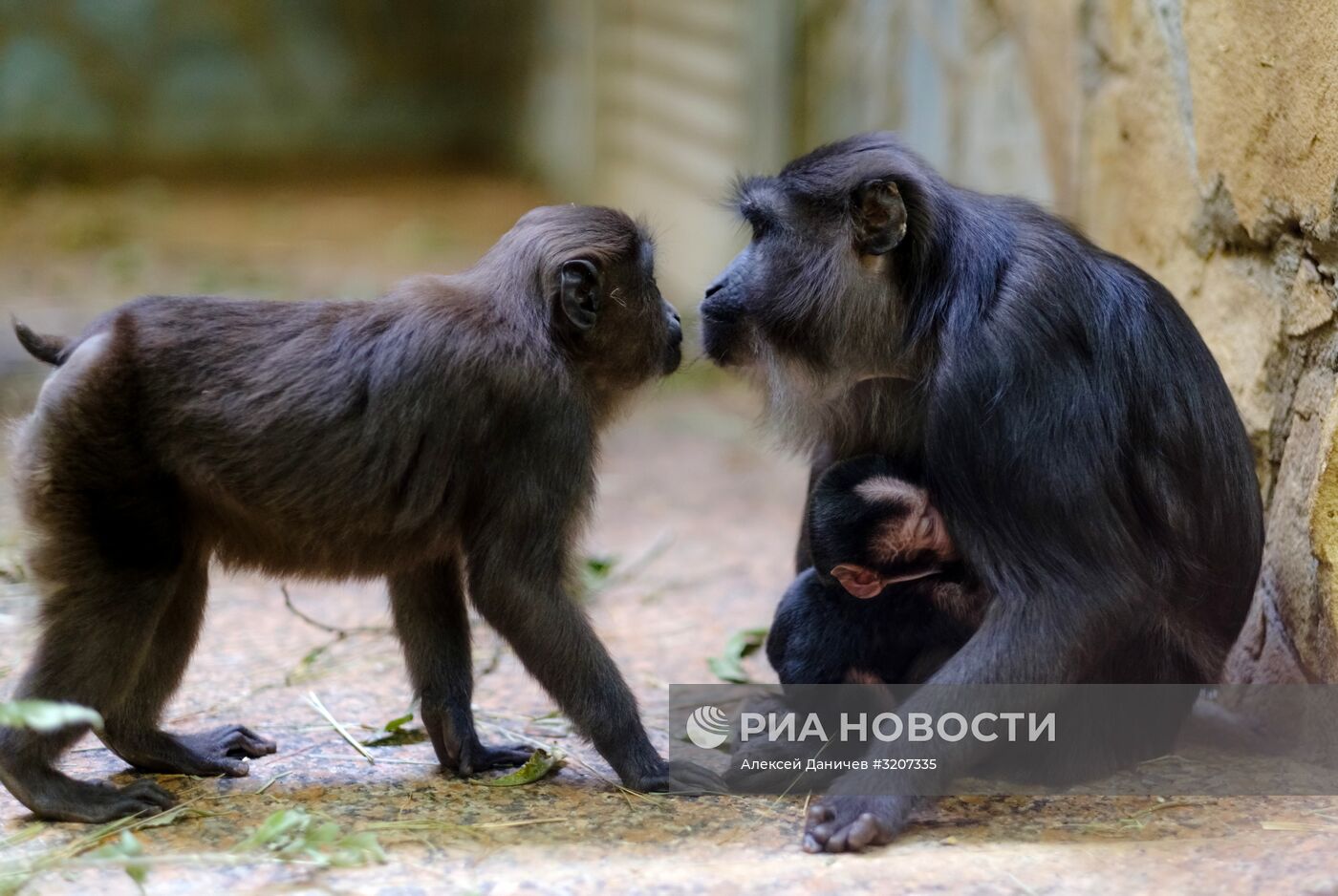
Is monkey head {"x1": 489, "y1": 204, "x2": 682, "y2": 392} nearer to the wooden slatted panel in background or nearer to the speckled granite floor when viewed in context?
the speckled granite floor

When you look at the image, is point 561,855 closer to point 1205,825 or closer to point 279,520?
point 279,520

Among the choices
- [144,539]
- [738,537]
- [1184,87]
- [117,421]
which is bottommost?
[738,537]

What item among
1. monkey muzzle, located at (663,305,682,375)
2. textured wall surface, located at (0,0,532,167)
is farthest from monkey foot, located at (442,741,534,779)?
textured wall surface, located at (0,0,532,167)

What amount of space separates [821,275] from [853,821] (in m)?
1.55

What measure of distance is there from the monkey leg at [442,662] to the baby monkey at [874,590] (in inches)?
37.6

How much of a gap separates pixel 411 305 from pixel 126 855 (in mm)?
1649

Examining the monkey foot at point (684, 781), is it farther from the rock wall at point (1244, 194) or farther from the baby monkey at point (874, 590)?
the rock wall at point (1244, 194)

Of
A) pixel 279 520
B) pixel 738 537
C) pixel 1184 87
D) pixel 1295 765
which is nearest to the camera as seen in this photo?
pixel 279 520

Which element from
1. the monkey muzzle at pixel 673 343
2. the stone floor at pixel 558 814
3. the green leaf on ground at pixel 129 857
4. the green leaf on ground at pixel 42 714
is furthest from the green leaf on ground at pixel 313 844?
the monkey muzzle at pixel 673 343

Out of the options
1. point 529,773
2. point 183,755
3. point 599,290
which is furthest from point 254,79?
point 529,773

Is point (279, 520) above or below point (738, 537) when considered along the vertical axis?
above

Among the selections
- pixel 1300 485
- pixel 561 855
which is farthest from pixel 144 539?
pixel 1300 485

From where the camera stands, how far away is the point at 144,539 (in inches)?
158

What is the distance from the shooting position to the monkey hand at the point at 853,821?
381cm
